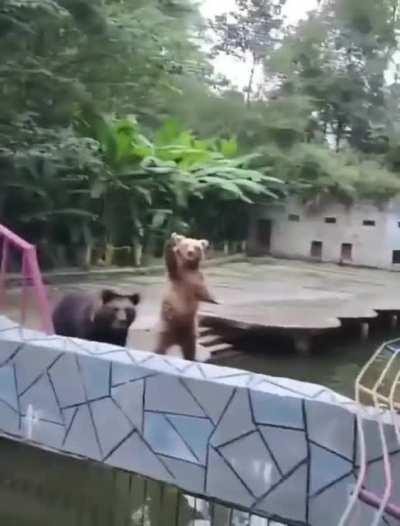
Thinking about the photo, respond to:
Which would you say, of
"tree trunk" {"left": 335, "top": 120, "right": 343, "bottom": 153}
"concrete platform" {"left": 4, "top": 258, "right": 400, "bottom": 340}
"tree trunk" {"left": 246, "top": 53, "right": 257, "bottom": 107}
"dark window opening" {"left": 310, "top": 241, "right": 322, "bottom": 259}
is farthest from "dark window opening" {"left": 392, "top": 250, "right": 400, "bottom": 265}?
"tree trunk" {"left": 246, "top": 53, "right": 257, "bottom": 107}

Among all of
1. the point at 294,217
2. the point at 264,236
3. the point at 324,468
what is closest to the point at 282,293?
the point at 294,217

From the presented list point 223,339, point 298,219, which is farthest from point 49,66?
point 298,219

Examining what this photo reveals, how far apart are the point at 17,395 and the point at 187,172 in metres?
7.53

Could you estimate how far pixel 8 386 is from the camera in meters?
3.02

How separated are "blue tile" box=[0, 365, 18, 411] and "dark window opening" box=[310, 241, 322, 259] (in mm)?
9338

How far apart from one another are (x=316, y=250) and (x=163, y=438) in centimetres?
966

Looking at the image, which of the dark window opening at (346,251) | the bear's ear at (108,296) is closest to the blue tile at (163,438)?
the bear's ear at (108,296)

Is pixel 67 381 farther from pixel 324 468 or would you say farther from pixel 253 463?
pixel 324 468

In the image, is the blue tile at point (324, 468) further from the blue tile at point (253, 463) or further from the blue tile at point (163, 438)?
the blue tile at point (163, 438)

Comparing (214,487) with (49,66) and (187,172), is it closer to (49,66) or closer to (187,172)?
(49,66)

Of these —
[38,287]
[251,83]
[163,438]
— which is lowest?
[163,438]

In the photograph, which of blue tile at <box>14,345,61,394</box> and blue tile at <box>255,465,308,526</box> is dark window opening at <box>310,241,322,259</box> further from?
blue tile at <box>255,465,308,526</box>

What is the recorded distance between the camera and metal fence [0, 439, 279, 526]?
9.35 feet

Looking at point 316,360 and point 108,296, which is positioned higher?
point 108,296
